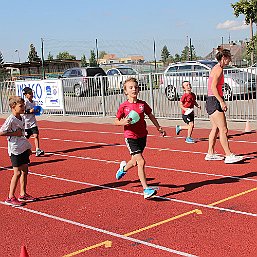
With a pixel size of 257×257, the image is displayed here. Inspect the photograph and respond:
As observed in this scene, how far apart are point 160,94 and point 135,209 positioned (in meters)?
11.0

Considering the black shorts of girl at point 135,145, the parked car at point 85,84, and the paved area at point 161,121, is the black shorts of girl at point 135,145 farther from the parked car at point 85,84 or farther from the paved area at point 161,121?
the parked car at point 85,84

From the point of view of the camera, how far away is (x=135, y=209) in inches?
250

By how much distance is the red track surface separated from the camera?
5.02 meters

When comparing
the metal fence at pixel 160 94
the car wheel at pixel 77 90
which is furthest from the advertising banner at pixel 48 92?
the car wheel at pixel 77 90

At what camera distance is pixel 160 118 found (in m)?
17.0

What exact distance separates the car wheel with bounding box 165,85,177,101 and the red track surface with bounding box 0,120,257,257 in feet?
20.8

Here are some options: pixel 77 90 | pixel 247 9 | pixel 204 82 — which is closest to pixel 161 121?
pixel 204 82

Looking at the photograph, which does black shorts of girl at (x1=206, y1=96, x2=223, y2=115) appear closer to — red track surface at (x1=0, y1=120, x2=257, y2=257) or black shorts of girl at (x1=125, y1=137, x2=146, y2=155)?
red track surface at (x1=0, y1=120, x2=257, y2=257)

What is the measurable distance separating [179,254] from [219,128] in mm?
4336

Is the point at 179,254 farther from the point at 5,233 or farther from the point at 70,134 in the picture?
the point at 70,134

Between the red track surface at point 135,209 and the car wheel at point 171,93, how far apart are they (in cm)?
634

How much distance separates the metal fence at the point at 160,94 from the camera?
585 inches

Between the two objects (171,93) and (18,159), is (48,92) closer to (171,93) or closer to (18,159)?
(171,93)

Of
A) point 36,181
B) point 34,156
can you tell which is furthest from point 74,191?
point 34,156
